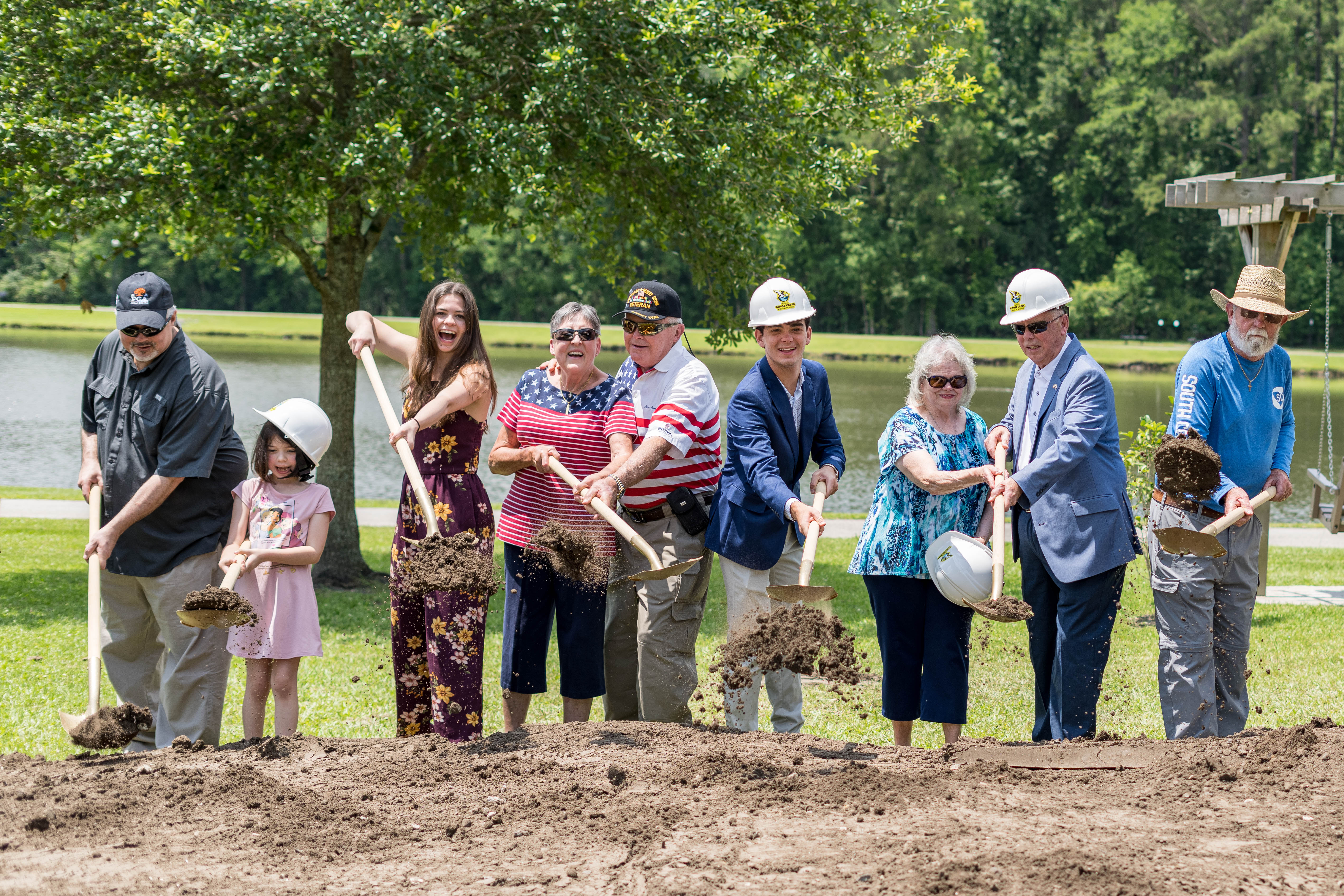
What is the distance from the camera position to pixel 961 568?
4723mm

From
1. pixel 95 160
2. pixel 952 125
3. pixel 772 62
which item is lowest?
pixel 95 160

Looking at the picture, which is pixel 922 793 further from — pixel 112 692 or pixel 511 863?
pixel 112 692

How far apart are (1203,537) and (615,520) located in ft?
7.93

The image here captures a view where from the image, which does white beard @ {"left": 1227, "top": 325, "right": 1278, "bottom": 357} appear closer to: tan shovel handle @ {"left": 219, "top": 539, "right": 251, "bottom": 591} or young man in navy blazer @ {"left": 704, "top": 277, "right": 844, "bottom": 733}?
young man in navy blazer @ {"left": 704, "top": 277, "right": 844, "bottom": 733}

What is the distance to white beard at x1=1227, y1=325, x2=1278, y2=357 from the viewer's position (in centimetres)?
505

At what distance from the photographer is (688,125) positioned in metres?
9.15

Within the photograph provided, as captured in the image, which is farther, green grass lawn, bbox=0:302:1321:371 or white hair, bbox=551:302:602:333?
green grass lawn, bbox=0:302:1321:371

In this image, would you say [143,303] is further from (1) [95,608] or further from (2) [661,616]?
(2) [661,616]

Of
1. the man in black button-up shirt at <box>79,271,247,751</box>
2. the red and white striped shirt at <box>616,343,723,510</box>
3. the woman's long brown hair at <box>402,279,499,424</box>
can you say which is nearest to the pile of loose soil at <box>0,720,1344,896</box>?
the man in black button-up shirt at <box>79,271,247,751</box>

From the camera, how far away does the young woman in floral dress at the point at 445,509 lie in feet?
16.1

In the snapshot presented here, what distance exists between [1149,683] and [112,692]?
5.86m

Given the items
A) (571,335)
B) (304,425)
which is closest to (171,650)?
(304,425)

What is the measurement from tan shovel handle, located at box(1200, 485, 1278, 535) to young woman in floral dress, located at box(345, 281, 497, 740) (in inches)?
117

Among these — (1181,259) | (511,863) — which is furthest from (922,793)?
(1181,259)
